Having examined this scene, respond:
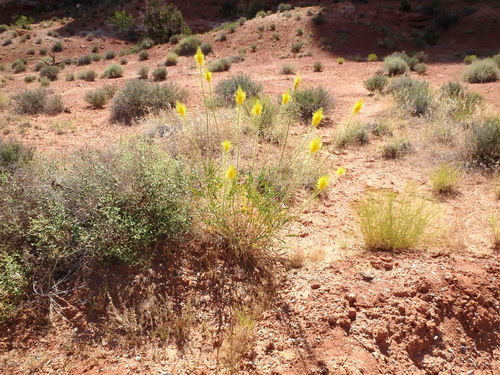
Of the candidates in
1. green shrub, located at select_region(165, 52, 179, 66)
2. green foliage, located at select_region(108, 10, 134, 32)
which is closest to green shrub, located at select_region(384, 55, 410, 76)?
green shrub, located at select_region(165, 52, 179, 66)

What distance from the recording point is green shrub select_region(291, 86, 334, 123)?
6.36m

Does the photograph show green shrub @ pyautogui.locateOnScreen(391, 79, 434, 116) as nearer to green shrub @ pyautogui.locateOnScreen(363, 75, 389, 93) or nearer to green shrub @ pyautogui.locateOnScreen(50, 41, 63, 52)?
green shrub @ pyautogui.locateOnScreen(363, 75, 389, 93)

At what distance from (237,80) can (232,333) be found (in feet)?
22.9

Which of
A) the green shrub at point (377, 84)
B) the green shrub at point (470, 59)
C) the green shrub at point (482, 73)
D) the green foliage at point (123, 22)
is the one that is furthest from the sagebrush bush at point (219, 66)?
the green foliage at point (123, 22)

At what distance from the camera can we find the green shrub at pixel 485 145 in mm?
4285

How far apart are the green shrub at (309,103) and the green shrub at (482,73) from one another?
5.86 metres

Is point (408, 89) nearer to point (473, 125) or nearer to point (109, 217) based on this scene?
point (473, 125)

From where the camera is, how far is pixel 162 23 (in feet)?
70.5

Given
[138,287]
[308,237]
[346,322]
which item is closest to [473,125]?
[308,237]

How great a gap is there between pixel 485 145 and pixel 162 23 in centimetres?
2294

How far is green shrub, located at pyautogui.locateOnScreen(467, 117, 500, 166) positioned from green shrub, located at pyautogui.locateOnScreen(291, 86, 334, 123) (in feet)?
9.53

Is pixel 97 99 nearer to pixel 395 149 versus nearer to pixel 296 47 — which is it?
pixel 395 149

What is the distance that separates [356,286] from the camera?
2.21m

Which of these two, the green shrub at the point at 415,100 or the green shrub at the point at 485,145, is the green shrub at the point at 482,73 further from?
the green shrub at the point at 485,145
